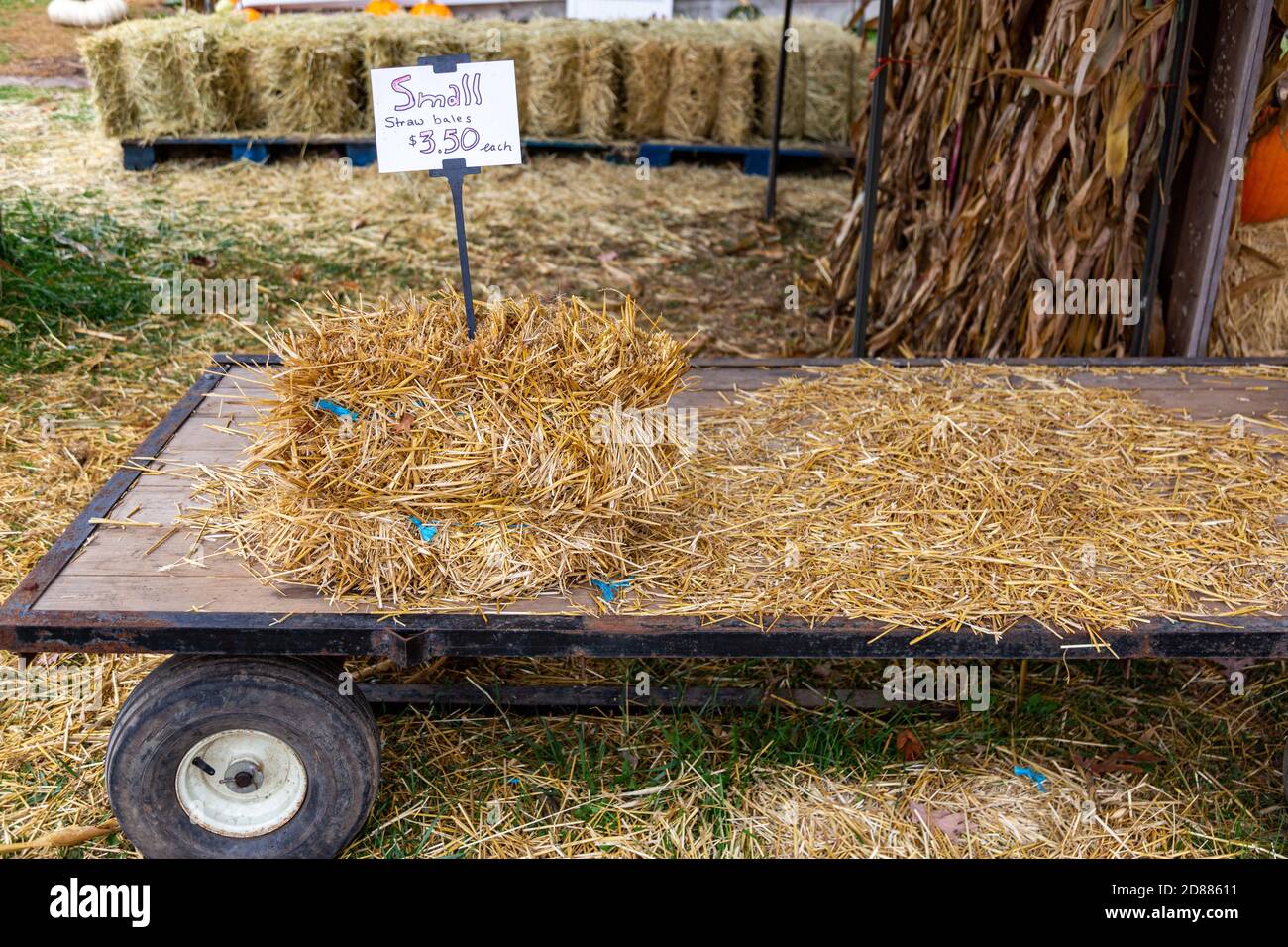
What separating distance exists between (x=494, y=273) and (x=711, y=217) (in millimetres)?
1762

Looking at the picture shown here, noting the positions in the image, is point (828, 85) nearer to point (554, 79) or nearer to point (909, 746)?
point (554, 79)

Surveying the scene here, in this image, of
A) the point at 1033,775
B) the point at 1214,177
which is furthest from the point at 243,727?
the point at 1214,177

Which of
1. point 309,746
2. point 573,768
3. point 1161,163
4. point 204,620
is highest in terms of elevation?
point 1161,163

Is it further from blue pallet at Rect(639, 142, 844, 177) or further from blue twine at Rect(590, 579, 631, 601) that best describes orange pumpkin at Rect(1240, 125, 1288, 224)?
blue pallet at Rect(639, 142, 844, 177)

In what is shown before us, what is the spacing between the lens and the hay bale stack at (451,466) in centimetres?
254

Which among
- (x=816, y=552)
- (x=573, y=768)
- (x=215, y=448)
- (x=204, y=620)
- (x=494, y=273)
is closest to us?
(x=204, y=620)

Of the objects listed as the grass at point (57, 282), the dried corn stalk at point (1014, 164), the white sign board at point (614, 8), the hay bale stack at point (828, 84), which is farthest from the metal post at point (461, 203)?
the white sign board at point (614, 8)

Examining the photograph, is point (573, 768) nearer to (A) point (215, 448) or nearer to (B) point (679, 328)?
(A) point (215, 448)

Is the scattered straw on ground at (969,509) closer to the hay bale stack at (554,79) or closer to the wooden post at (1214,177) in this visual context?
the wooden post at (1214,177)

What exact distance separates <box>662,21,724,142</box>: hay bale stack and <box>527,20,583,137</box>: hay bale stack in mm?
690

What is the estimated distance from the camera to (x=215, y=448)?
129 inches

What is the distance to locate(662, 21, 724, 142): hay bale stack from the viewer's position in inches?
323

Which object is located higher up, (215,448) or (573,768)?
(215,448)

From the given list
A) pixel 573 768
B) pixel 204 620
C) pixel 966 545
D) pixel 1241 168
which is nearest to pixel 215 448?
pixel 204 620
